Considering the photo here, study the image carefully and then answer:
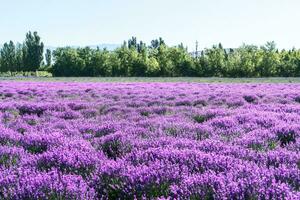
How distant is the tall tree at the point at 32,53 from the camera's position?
102m

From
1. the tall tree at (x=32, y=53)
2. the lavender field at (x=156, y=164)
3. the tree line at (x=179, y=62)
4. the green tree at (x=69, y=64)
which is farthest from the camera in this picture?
the tall tree at (x=32, y=53)

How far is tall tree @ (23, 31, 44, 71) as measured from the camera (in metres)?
102

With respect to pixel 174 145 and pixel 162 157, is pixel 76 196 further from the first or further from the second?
pixel 174 145

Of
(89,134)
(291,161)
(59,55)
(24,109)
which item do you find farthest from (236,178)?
(59,55)

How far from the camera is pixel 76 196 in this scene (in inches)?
144

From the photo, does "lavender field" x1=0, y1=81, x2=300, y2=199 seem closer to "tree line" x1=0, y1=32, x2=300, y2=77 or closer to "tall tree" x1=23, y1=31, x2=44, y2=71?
"tree line" x1=0, y1=32, x2=300, y2=77

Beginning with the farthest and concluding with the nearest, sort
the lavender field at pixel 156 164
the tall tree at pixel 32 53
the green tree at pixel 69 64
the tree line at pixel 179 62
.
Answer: the tall tree at pixel 32 53
the green tree at pixel 69 64
the tree line at pixel 179 62
the lavender field at pixel 156 164

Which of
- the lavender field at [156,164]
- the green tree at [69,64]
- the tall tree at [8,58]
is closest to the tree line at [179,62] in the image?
the green tree at [69,64]

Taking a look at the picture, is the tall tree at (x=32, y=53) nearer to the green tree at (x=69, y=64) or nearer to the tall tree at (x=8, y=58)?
the tall tree at (x=8, y=58)

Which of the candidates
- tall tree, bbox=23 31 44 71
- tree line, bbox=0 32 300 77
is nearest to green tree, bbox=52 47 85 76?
tree line, bbox=0 32 300 77

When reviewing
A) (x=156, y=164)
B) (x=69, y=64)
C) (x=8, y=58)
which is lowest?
(x=69, y=64)

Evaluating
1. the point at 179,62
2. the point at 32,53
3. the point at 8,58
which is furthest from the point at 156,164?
the point at 8,58

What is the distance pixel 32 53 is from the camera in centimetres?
10269

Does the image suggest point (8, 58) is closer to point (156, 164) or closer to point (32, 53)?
point (32, 53)
